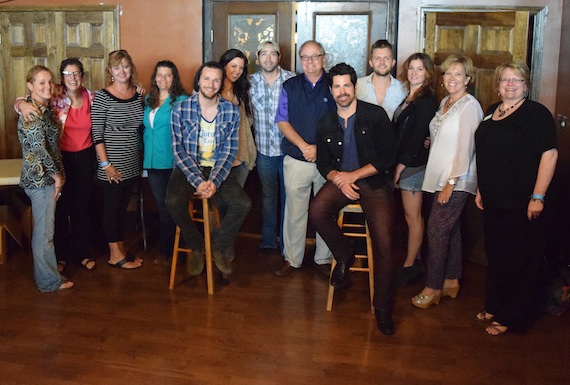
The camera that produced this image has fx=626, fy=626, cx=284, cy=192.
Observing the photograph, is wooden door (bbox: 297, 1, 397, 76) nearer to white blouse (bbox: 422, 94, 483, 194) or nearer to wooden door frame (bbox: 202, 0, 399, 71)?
wooden door frame (bbox: 202, 0, 399, 71)

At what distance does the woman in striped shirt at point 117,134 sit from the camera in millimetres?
4004

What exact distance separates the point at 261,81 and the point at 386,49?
882 mm

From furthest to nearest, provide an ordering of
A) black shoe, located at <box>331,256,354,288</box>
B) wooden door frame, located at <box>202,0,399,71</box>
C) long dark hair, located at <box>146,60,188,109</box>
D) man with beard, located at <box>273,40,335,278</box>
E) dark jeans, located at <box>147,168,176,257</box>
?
wooden door frame, located at <box>202,0,399,71</box>, dark jeans, located at <box>147,168,176,257</box>, long dark hair, located at <box>146,60,188,109</box>, man with beard, located at <box>273,40,335,278</box>, black shoe, located at <box>331,256,354,288</box>

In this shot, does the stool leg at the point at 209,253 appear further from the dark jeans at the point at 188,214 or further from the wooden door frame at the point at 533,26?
the wooden door frame at the point at 533,26

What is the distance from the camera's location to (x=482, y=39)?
478 cm

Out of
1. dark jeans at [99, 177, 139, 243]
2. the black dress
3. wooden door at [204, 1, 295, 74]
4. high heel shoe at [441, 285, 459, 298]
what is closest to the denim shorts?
the black dress

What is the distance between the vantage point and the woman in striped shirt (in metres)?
4.00

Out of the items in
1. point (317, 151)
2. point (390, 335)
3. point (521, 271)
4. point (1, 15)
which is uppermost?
point (1, 15)

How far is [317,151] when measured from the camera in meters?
3.64

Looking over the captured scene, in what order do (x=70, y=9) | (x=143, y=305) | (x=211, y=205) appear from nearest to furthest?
1. (x=143, y=305)
2. (x=211, y=205)
3. (x=70, y=9)

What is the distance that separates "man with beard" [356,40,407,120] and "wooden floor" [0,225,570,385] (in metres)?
1.17

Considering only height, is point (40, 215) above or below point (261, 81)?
below

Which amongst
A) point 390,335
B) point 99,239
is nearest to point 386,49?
point 390,335

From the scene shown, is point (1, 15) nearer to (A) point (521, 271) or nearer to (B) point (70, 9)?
(B) point (70, 9)
